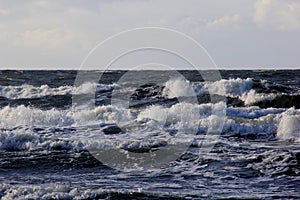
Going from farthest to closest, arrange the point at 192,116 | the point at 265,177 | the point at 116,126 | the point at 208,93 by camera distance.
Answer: the point at 208,93, the point at 192,116, the point at 116,126, the point at 265,177

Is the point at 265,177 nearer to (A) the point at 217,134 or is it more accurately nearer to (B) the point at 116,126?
(A) the point at 217,134

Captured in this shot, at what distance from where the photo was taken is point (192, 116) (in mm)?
22312

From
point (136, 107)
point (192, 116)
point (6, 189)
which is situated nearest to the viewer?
point (6, 189)

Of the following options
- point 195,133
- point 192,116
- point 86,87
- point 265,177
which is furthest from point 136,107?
point 265,177

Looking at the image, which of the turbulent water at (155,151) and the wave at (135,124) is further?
the wave at (135,124)

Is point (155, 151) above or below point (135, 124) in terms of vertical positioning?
below

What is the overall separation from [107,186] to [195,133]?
309 inches

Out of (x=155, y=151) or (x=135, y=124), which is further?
(x=135, y=124)

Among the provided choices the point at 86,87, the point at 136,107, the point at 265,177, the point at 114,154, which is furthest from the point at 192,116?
the point at 86,87

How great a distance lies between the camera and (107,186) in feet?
37.8

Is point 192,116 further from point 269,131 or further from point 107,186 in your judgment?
point 107,186

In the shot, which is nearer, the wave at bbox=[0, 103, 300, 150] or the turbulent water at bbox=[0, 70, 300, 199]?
the turbulent water at bbox=[0, 70, 300, 199]

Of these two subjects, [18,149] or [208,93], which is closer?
[18,149]

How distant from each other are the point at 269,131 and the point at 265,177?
6966mm
